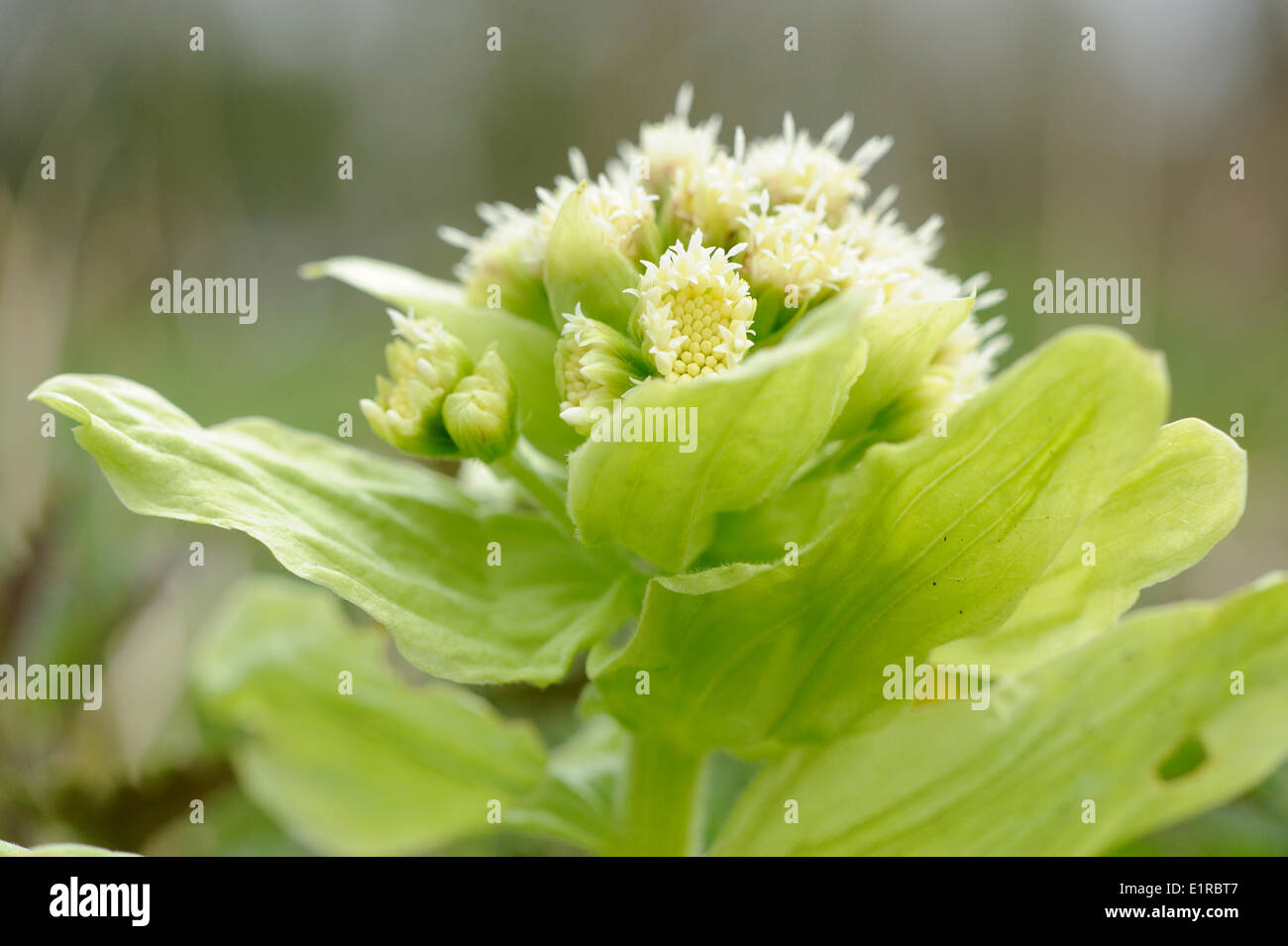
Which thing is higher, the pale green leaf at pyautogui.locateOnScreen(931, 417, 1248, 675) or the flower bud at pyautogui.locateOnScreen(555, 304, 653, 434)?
the flower bud at pyautogui.locateOnScreen(555, 304, 653, 434)

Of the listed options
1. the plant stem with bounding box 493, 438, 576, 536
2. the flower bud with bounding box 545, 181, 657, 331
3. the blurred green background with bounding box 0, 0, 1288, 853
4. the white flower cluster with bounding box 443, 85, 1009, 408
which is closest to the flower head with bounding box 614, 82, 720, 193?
the white flower cluster with bounding box 443, 85, 1009, 408

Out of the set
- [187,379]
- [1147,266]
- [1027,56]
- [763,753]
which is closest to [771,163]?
[763,753]

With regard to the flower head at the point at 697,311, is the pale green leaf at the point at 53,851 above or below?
below

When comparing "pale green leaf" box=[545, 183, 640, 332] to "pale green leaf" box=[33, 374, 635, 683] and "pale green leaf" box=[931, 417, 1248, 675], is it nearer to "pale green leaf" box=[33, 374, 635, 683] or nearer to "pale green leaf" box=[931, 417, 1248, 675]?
"pale green leaf" box=[33, 374, 635, 683]

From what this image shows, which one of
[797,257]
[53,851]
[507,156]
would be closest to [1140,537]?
[797,257]

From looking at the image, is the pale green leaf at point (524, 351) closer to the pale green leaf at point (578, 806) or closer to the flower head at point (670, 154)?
the flower head at point (670, 154)

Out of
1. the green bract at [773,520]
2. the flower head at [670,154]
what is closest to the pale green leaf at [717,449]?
the green bract at [773,520]
